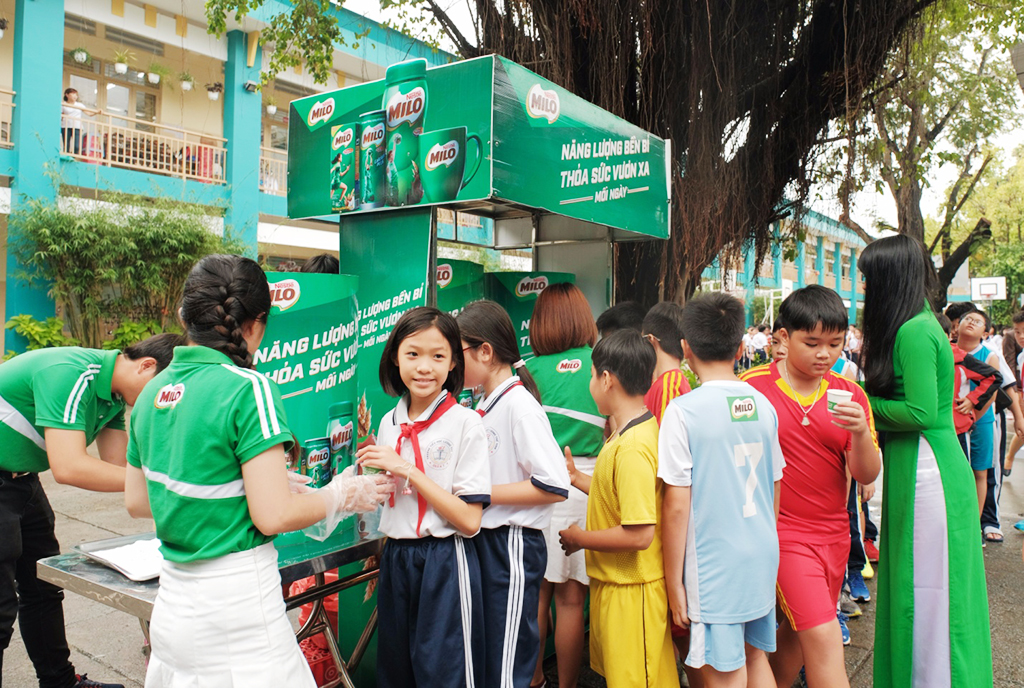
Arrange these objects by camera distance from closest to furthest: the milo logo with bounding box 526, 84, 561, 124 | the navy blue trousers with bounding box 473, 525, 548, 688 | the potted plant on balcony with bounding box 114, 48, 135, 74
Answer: the navy blue trousers with bounding box 473, 525, 548, 688
the milo logo with bounding box 526, 84, 561, 124
the potted plant on balcony with bounding box 114, 48, 135, 74

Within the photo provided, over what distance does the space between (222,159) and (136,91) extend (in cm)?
254

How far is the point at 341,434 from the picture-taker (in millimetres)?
2643

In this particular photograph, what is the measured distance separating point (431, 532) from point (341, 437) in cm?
73

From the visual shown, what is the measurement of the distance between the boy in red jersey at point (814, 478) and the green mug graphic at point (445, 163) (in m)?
1.26

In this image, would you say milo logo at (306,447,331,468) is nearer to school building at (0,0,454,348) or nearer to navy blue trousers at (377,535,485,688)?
navy blue trousers at (377,535,485,688)

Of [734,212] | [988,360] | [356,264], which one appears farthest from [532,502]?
[988,360]

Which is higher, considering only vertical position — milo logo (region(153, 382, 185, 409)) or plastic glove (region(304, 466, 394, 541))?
milo logo (region(153, 382, 185, 409))

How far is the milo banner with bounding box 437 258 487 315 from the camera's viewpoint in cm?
358

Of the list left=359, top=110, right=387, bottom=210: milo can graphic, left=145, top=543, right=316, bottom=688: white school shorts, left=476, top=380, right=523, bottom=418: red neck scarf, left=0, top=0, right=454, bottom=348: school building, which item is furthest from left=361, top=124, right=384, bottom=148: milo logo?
left=0, top=0, right=454, bottom=348: school building

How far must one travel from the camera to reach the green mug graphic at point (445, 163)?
8.55 feet

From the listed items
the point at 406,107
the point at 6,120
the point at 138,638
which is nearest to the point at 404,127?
the point at 406,107

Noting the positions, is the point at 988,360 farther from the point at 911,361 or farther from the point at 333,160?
the point at 333,160

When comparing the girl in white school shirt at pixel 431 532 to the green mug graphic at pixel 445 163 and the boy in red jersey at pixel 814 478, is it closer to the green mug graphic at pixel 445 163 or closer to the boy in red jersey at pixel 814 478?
the green mug graphic at pixel 445 163

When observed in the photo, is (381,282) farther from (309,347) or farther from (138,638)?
(138,638)
